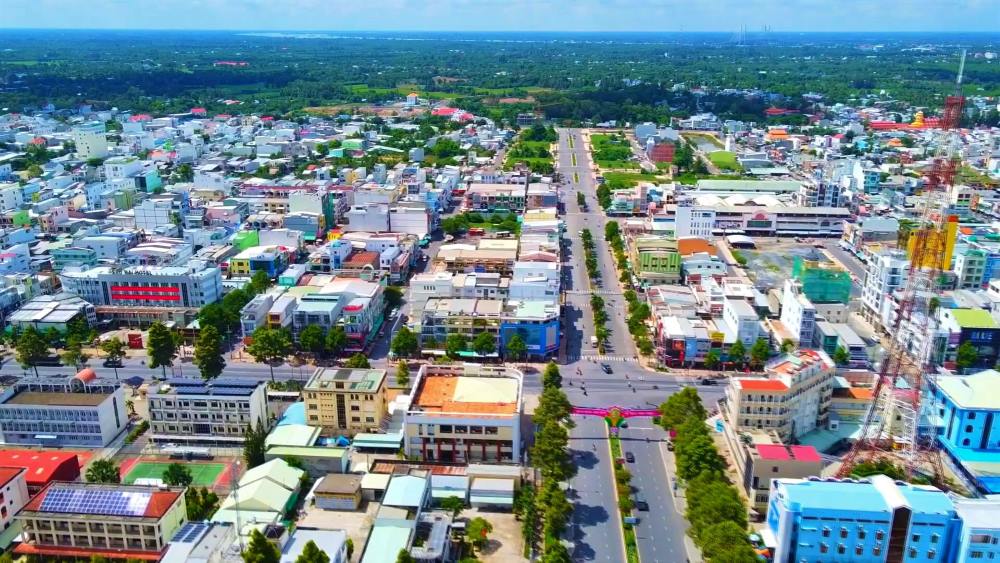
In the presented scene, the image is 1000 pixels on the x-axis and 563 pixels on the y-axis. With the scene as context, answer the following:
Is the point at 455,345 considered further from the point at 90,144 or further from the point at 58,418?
the point at 90,144

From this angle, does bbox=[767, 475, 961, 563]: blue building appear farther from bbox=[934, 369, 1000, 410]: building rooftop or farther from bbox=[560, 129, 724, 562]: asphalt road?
bbox=[934, 369, 1000, 410]: building rooftop

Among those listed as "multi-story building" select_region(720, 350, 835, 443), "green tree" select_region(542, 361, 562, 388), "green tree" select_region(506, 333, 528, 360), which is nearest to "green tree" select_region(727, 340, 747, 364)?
"multi-story building" select_region(720, 350, 835, 443)

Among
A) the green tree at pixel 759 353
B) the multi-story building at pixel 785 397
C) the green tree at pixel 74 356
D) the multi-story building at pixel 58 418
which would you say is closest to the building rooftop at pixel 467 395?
the multi-story building at pixel 785 397

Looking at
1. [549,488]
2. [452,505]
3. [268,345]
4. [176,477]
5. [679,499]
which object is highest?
[268,345]

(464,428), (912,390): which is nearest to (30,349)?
(464,428)

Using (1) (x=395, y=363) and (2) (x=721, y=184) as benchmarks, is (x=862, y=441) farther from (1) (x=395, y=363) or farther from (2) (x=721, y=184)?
(2) (x=721, y=184)

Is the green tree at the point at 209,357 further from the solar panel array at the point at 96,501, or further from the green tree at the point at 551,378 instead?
the green tree at the point at 551,378

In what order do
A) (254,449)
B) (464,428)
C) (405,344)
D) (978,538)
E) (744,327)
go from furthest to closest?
(405,344) < (744,327) < (464,428) < (254,449) < (978,538)
